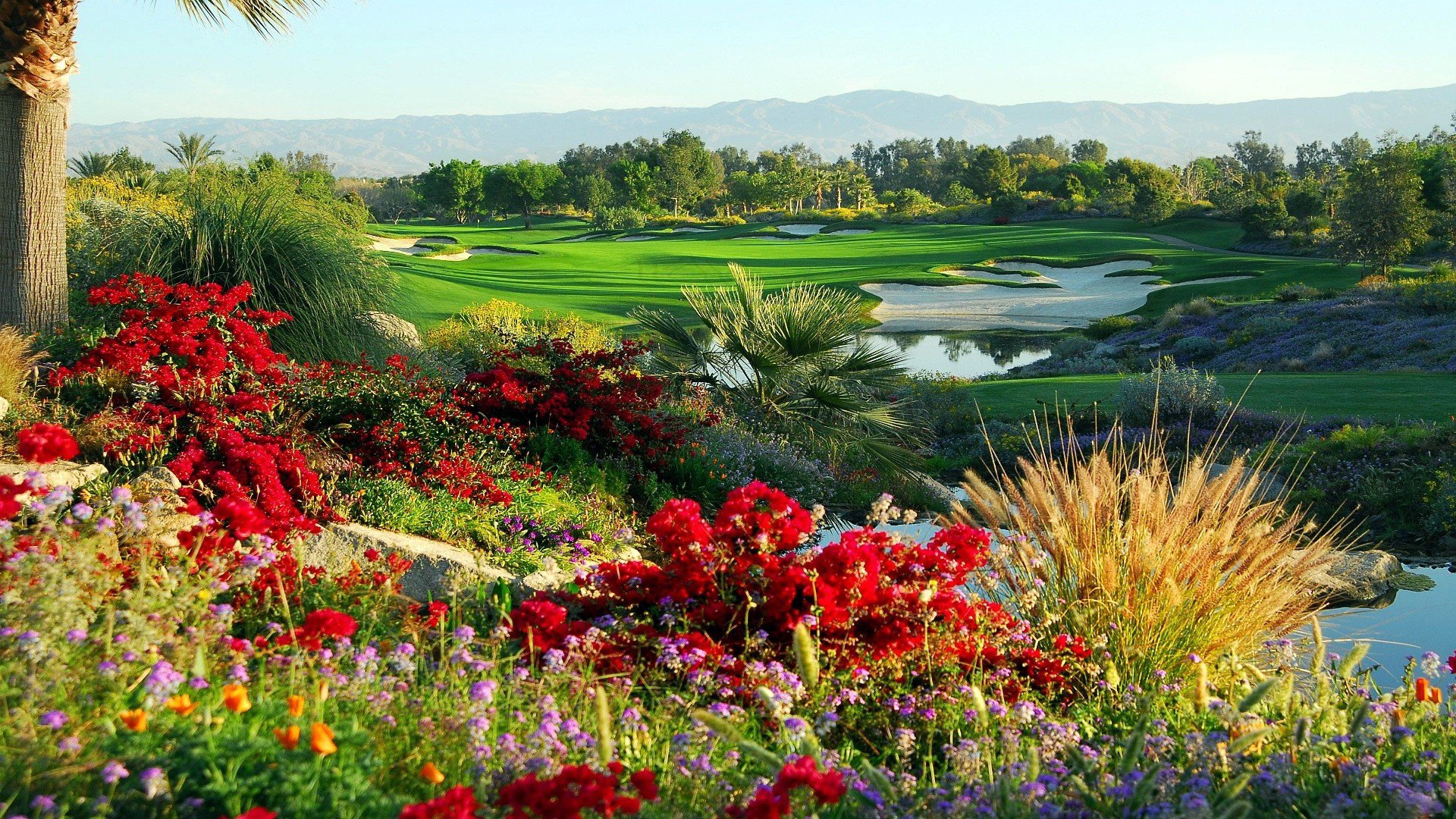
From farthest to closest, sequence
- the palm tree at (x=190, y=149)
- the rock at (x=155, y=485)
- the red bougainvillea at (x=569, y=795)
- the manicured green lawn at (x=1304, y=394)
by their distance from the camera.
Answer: the palm tree at (x=190, y=149) < the manicured green lawn at (x=1304, y=394) < the rock at (x=155, y=485) < the red bougainvillea at (x=569, y=795)

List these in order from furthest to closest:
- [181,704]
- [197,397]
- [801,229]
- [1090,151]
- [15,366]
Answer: [1090,151], [801,229], [15,366], [197,397], [181,704]

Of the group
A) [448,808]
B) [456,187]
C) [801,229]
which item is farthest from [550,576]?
[456,187]

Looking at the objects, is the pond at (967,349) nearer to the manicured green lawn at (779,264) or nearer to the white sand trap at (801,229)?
the manicured green lawn at (779,264)

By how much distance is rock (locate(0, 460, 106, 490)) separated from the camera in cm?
543

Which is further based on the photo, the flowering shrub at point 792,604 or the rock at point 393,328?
the rock at point 393,328

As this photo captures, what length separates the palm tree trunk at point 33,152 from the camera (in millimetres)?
8367

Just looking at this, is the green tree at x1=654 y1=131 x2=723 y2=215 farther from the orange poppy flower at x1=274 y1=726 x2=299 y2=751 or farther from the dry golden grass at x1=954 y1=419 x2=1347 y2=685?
the orange poppy flower at x1=274 y1=726 x2=299 y2=751

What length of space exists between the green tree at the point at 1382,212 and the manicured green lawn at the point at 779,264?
1.44 m

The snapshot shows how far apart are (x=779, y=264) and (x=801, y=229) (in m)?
25.2

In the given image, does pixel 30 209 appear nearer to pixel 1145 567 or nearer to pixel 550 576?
pixel 550 576

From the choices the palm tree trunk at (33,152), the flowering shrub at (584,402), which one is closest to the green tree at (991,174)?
the flowering shrub at (584,402)

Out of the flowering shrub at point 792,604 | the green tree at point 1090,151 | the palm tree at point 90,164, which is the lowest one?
the flowering shrub at point 792,604

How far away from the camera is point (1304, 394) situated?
14.8 m

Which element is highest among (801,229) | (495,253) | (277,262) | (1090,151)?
(1090,151)
